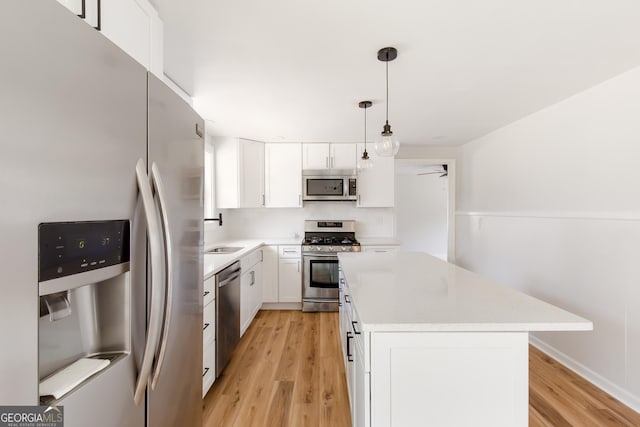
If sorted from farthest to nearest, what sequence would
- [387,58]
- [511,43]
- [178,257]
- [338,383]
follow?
[338,383] < [387,58] < [511,43] < [178,257]

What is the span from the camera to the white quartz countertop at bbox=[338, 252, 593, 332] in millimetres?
1021

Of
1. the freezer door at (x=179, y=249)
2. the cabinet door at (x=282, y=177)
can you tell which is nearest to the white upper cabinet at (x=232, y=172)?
the cabinet door at (x=282, y=177)

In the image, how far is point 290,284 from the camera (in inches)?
144

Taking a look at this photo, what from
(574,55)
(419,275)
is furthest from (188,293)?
(574,55)

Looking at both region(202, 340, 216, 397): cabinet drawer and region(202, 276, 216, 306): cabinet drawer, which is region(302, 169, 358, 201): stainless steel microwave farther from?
region(202, 340, 216, 397): cabinet drawer

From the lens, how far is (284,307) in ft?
12.3

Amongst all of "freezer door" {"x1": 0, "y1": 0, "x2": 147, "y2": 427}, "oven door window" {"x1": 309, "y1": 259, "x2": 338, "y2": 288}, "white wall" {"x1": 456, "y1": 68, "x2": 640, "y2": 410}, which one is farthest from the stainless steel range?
"freezer door" {"x1": 0, "y1": 0, "x2": 147, "y2": 427}

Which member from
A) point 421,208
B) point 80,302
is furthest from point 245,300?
point 421,208

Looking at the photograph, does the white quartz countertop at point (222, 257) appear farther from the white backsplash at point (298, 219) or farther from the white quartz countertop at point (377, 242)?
the white quartz countertop at point (377, 242)

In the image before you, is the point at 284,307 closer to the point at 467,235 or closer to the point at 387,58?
the point at 467,235

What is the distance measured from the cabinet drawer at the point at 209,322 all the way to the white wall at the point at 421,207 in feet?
19.0

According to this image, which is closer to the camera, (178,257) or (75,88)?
(75,88)

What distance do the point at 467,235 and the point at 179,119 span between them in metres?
4.16

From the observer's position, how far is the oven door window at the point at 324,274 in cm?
360
